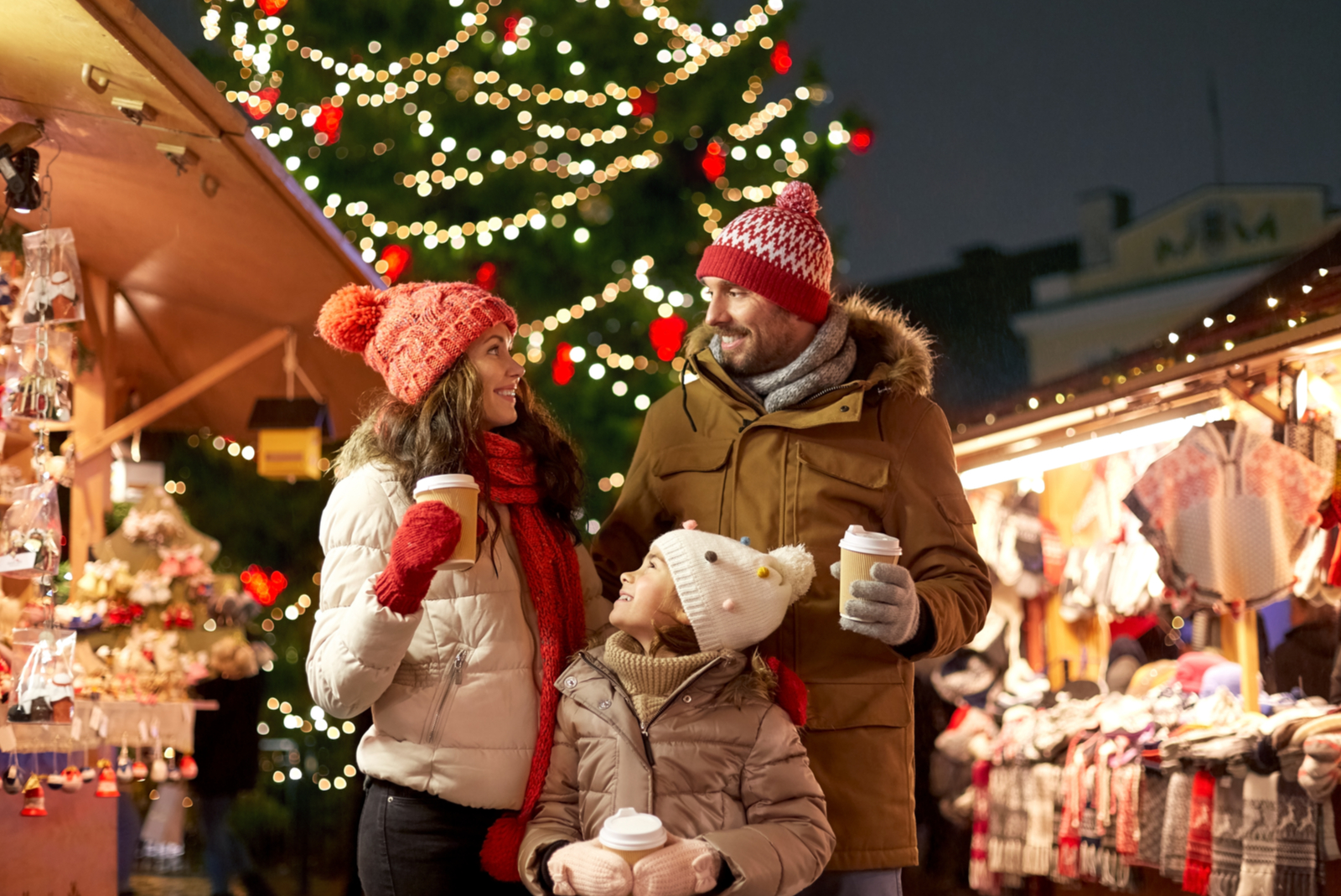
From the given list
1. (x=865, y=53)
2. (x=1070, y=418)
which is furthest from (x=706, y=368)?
(x=865, y=53)

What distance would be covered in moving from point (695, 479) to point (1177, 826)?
10.8 ft

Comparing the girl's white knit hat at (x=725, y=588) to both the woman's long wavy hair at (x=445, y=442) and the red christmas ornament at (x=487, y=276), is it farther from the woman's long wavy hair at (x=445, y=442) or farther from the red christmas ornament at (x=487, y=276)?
the red christmas ornament at (x=487, y=276)

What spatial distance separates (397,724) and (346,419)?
602 cm

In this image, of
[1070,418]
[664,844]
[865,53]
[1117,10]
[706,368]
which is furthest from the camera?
[865,53]

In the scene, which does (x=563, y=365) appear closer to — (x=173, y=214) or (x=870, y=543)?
(x=173, y=214)

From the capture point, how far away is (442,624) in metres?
2.83

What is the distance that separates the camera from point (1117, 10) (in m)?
26.2

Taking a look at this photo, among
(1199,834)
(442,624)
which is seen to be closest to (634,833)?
(442,624)

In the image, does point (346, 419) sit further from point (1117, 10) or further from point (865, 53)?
point (865, 53)

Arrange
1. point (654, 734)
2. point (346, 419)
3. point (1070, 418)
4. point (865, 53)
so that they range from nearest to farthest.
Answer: point (654, 734), point (1070, 418), point (346, 419), point (865, 53)

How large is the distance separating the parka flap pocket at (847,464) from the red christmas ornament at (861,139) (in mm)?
7336

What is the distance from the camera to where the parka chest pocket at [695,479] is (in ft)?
10.8

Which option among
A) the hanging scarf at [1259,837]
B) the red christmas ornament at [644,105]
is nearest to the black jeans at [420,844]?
the hanging scarf at [1259,837]

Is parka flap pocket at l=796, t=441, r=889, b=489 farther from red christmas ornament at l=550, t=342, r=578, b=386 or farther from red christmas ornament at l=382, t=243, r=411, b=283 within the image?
red christmas ornament at l=550, t=342, r=578, b=386
